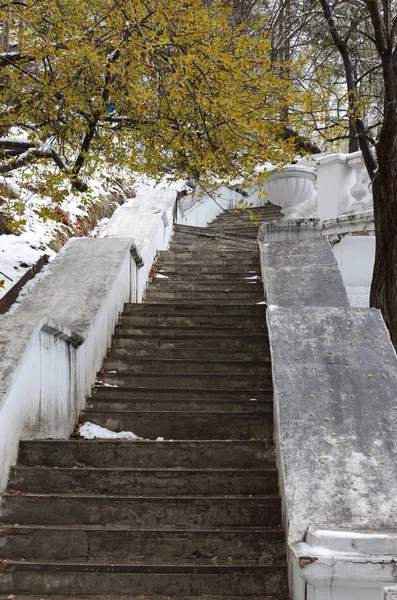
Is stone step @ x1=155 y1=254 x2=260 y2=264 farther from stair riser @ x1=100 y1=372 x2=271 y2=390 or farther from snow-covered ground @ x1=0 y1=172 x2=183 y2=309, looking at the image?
stair riser @ x1=100 y1=372 x2=271 y2=390

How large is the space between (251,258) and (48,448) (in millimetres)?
Answer: 5964

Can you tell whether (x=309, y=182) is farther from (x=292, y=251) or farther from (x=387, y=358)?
(x=387, y=358)

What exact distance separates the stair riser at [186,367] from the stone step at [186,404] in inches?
21.0

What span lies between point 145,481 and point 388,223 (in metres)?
4.06

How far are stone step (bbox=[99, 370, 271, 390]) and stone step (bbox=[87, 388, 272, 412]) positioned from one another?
0.28 metres

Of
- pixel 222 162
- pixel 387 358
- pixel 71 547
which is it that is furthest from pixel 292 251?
pixel 71 547

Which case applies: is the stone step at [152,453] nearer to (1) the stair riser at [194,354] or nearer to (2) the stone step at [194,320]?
(1) the stair riser at [194,354]

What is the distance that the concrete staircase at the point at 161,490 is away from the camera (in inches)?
158

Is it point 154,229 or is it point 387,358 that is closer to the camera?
point 387,358

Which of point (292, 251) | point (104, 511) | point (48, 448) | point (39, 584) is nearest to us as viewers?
point (39, 584)

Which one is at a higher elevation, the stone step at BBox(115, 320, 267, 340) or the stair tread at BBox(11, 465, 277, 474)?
the stone step at BBox(115, 320, 267, 340)

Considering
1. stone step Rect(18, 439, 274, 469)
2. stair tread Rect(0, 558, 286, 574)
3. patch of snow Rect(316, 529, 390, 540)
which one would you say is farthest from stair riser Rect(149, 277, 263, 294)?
patch of snow Rect(316, 529, 390, 540)

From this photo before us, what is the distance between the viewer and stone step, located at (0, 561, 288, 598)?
156 inches

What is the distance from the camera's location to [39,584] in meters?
4.01
